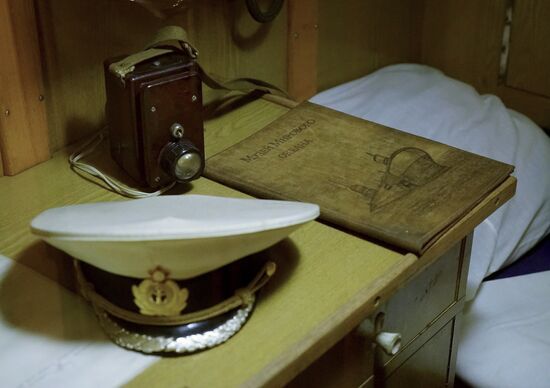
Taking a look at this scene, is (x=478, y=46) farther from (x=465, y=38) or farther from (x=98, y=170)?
(x=98, y=170)

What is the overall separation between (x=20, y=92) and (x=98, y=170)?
0.47ft

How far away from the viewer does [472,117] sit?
4.89 feet

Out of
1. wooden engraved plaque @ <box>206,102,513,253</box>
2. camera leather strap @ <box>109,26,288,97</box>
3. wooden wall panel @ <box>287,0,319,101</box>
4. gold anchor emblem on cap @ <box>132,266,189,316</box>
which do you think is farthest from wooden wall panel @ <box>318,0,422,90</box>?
gold anchor emblem on cap @ <box>132,266,189,316</box>

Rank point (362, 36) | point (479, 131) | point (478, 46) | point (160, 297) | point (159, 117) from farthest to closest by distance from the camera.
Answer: point (478, 46) < point (362, 36) < point (479, 131) < point (159, 117) < point (160, 297)

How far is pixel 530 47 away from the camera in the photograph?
5.54ft

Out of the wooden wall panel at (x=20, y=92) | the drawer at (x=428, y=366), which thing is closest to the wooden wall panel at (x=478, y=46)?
the drawer at (x=428, y=366)

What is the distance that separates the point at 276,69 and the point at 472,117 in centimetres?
36

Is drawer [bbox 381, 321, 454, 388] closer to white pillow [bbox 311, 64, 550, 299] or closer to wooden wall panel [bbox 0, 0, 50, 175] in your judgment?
white pillow [bbox 311, 64, 550, 299]

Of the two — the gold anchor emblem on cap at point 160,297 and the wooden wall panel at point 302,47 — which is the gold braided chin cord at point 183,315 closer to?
the gold anchor emblem on cap at point 160,297

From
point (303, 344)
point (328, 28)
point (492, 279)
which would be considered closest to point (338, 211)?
point (303, 344)

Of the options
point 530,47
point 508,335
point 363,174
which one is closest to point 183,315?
point 363,174

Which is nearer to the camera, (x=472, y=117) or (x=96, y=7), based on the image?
(x=96, y=7)

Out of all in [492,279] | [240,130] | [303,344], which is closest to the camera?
[303,344]

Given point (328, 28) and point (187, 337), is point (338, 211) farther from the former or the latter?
point (328, 28)
